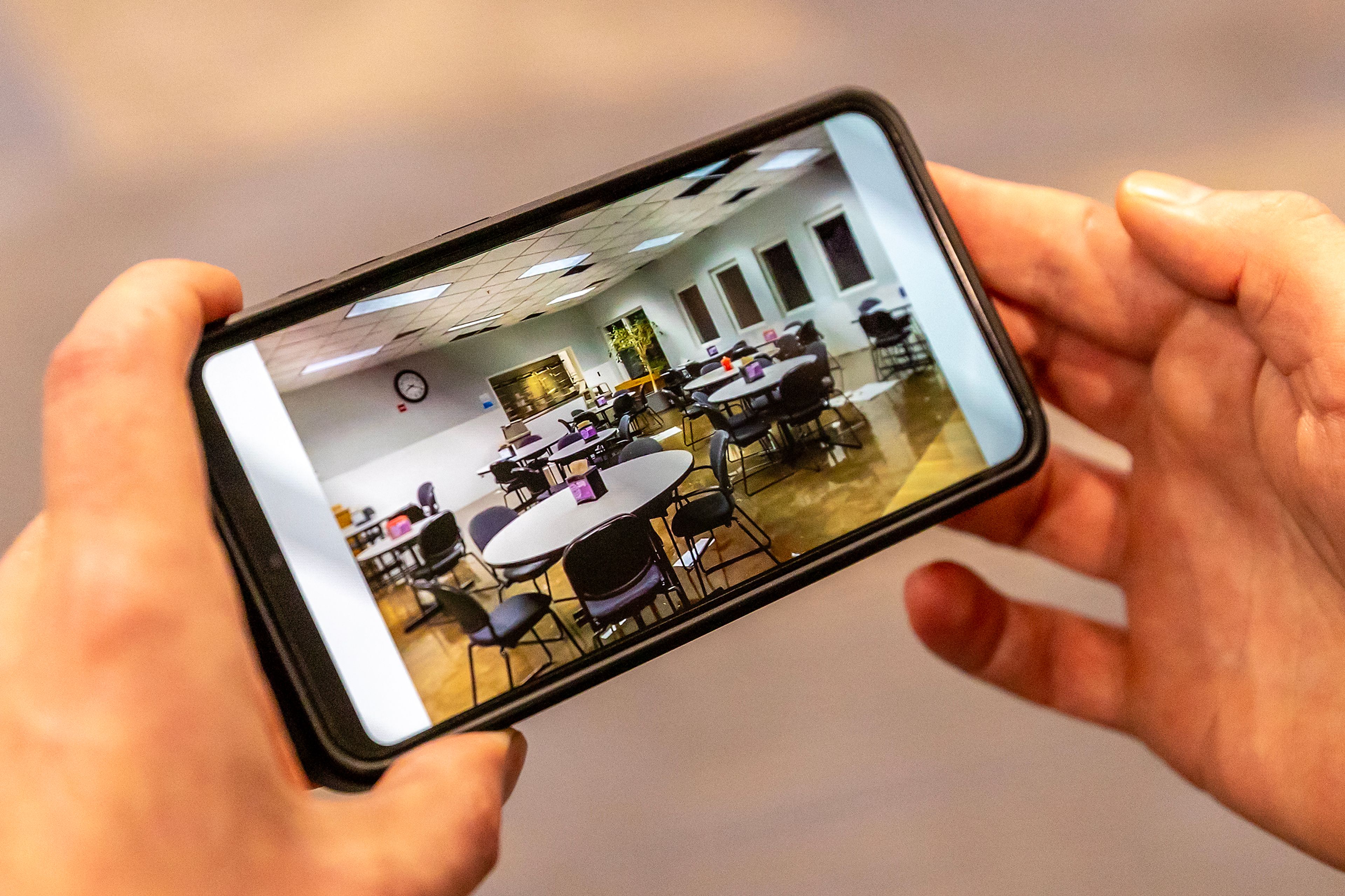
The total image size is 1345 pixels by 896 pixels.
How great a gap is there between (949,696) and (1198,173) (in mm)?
1099

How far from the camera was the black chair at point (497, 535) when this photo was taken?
2.20 feet

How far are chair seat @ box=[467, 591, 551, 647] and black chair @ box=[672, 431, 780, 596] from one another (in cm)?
15

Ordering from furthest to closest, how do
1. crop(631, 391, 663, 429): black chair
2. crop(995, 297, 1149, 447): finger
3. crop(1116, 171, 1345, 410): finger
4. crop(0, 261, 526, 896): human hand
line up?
crop(995, 297, 1149, 447): finger < crop(631, 391, 663, 429): black chair < crop(1116, 171, 1345, 410): finger < crop(0, 261, 526, 896): human hand

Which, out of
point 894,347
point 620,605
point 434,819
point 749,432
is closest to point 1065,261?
Answer: point 894,347

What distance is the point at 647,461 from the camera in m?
0.72

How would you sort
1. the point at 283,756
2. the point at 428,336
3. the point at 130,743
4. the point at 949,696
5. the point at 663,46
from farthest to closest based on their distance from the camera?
1. the point at 949,696
2. the point at 663,46
3. the point at 428,336
4. the point at 283,756
5. the point at 130,743

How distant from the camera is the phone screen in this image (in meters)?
0.66

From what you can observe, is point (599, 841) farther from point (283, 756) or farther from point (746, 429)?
point (746, 429)

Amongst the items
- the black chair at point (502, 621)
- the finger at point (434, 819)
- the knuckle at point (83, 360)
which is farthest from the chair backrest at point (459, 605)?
the knuckle at point (83, 360)

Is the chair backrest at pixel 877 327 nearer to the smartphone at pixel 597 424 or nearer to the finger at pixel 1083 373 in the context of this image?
the smartphone at pixel 597 424

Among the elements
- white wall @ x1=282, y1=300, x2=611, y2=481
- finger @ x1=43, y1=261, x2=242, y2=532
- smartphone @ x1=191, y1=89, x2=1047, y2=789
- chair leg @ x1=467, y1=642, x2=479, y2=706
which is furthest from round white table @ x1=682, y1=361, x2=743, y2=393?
finger @ x1=43, y1=261, x2=242, y2=532

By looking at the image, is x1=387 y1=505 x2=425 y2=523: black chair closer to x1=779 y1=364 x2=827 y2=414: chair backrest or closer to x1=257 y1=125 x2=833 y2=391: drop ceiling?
x1=257 y1=125 x2=833 y2=391: drop ceiling

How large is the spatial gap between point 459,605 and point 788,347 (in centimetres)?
45

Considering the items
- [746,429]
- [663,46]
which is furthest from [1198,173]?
[746,429]
